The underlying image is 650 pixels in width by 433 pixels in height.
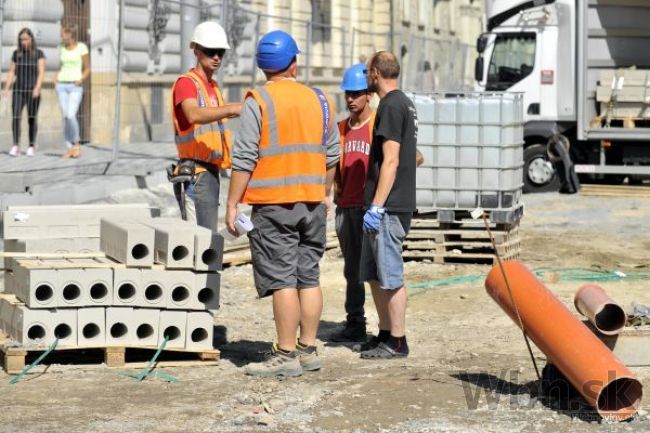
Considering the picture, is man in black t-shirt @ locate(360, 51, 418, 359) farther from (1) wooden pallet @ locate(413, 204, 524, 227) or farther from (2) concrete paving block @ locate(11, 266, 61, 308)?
(1) wooden pallet @ locate(413, 204, 524, 227)

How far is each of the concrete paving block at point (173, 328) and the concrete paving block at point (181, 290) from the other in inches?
1.6

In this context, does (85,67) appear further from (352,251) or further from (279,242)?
(279,242)

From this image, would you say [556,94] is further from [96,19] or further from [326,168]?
[326,168]

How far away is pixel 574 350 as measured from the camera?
661 cm

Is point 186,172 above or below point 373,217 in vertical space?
above

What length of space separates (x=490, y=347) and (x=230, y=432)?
2588 millimetres

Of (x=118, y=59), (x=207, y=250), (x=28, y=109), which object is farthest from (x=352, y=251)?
(x=118, y=59)

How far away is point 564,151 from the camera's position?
64.7 feet

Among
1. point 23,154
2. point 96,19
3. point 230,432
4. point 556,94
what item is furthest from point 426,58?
point 230,432

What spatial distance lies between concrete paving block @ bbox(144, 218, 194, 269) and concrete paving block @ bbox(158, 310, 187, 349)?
28 cm

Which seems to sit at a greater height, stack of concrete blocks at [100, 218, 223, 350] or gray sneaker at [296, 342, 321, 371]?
stack of concrete blocks at [100, 218, 223, 350]

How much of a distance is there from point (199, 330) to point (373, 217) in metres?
1.22

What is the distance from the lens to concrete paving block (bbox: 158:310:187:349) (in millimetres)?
7734

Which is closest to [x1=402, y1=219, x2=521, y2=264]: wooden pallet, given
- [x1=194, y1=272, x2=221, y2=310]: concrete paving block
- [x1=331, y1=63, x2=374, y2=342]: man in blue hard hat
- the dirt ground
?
the dirt ground
